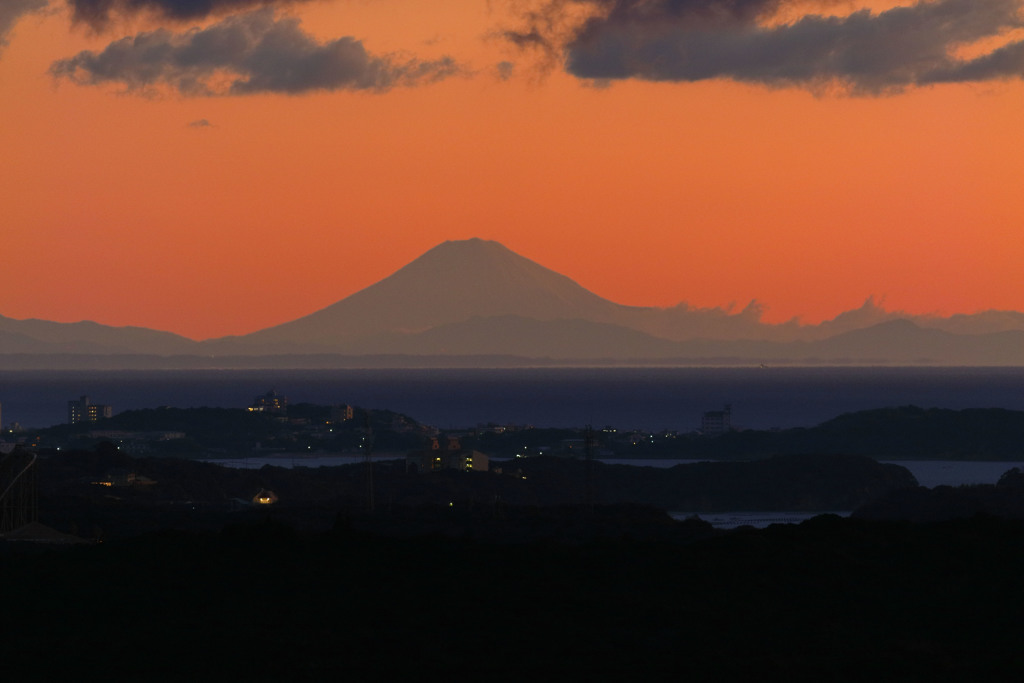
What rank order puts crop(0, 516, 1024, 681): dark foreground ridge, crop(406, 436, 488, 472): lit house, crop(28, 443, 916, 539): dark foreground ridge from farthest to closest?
1. crop(406, 436, 488, 472): lit house
2. crop(28, 443, 916, 539): dark foreground ridge
3. crop(0, 516, 1024, 681): dark foreground ridge

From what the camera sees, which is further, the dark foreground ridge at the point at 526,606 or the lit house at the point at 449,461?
the lit house at the point at 449,461

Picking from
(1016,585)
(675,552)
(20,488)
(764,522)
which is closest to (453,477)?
(764,522)

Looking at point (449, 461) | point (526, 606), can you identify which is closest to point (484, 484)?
point (449, 461)

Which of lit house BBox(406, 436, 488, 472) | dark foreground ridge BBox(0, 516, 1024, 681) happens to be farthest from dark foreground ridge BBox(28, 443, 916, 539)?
dark foreground ridge BBox(0, 516, 1024, 681)

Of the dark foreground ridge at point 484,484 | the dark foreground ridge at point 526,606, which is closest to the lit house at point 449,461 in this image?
the dark foreground ridge at point 484,484

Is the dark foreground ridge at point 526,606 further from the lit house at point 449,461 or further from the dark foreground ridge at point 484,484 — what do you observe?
the lit house at point 449,461

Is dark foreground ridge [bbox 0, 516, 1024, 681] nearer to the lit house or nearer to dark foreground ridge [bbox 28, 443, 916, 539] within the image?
dark foreground ridge [bbox 28, 443, 916, 539]

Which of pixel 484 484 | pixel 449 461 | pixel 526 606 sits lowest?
pixel 484 484

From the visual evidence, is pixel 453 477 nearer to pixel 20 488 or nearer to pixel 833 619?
pixel 20 488

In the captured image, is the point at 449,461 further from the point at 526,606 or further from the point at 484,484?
the point at 526,606
